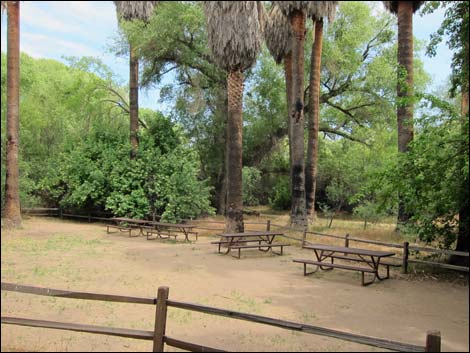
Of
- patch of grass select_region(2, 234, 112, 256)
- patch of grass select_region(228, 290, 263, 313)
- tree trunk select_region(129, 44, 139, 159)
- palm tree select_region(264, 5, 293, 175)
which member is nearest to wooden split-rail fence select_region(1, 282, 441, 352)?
patch of grass select_region(228, 290, 263, 313)

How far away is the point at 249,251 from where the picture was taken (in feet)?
39.9

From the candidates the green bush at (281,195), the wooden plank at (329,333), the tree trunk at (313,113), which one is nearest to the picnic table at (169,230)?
the tree trunk at (313,113)

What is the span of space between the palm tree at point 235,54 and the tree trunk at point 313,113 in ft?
13.9

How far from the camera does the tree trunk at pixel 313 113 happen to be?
16.5 metres

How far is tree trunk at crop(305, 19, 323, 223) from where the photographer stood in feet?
54.1

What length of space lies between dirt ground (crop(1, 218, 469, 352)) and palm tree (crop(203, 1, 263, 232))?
263cm

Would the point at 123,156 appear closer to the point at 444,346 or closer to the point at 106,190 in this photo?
the point at 106,190

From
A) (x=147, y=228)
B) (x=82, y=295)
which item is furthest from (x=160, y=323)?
(x=147, y=228)

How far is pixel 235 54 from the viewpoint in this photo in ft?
40.9

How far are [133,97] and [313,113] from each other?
8.25 meters

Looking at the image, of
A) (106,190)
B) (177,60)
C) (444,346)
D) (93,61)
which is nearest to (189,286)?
(444,346)

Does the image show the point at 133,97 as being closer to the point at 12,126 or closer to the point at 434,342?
the point at 12,126

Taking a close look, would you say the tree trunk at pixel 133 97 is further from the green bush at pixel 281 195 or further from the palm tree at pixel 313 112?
the green bush at pixel 281 195

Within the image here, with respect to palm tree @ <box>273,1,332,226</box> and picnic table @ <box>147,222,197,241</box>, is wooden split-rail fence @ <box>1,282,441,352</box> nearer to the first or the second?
picnic table @ <box>147,222,197,241</box>
